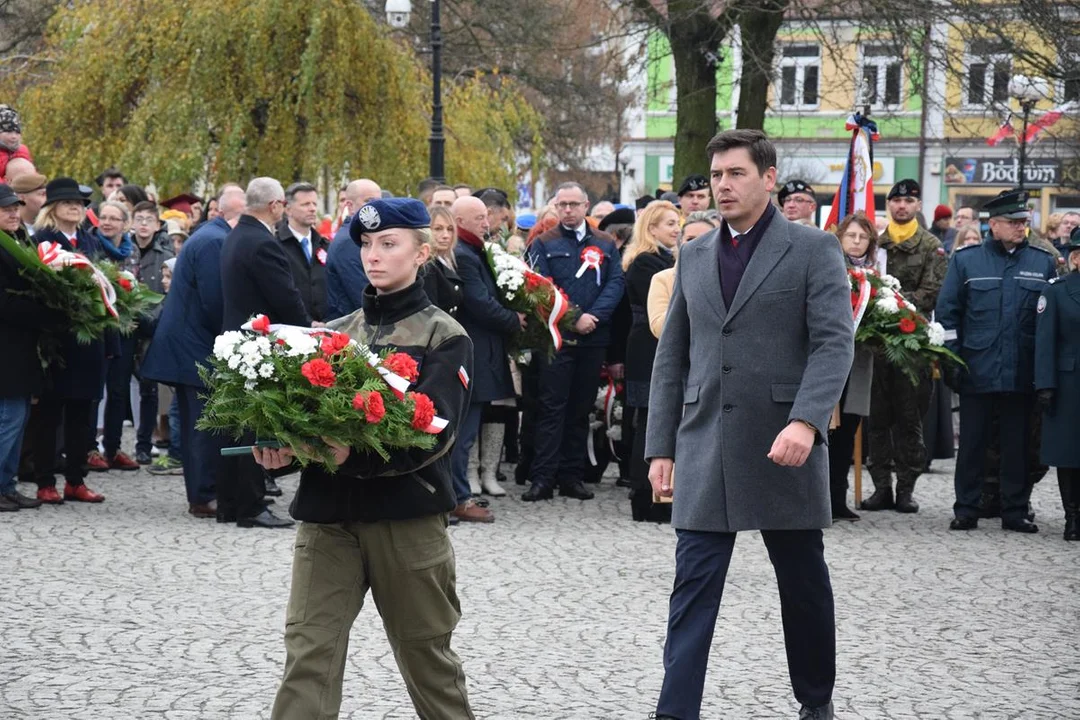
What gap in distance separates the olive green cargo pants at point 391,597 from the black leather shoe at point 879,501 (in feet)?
24.6

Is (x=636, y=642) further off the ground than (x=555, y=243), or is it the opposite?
(x=555, y=243)

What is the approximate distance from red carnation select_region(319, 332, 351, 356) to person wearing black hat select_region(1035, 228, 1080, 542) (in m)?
7.13

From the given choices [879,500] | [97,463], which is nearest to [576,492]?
[879,500]

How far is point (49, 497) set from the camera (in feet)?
37.3

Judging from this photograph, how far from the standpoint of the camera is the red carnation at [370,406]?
4.50 meters

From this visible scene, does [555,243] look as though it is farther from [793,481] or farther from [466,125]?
[466,125]

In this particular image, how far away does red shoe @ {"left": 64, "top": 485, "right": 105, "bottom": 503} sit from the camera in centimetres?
1148

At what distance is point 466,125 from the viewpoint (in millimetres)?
29109

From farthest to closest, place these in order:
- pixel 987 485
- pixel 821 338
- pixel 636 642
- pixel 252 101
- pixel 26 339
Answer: pixel 252 101, pixel 987 485, pixel 26 339, pixel 636 642, pixel 821 338

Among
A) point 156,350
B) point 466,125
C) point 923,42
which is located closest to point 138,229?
point 156,350

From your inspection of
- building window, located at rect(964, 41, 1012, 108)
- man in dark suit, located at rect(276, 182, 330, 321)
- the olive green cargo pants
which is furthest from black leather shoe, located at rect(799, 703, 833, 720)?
building window, located at rect(964, 41, 1012, 108)

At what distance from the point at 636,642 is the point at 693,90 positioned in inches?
513

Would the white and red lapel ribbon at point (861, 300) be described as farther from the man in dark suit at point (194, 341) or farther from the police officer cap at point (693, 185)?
the man in dark suit at point (194, 341)

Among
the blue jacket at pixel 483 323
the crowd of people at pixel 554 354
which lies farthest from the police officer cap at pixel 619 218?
the blue jacket at pixel 483 323
